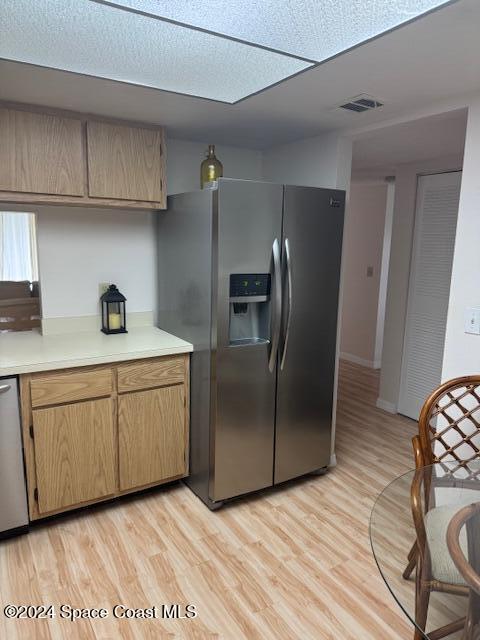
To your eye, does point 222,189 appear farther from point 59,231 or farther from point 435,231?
point 435,231

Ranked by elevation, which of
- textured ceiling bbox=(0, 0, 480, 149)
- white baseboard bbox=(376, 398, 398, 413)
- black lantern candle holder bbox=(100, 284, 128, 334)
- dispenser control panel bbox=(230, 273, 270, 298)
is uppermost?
textured ceiling bbox=(0, 0, 480, 149)

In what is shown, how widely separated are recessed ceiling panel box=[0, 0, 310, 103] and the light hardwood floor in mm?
2175

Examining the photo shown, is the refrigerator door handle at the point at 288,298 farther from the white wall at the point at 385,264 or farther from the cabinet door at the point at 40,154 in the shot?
the white wall at the point at 385,264

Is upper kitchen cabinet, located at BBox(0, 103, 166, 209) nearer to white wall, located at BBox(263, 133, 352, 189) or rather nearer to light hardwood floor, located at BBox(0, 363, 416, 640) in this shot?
white wall, located at BBox(263, 133, 352, 189)

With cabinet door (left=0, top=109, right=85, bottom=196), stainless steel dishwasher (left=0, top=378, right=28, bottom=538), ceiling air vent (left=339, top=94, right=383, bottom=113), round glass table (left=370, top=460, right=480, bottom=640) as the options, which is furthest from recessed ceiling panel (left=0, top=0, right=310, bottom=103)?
round glass table (left=370, top=460, right=480, bottom=640)

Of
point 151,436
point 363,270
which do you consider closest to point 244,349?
point 151,436

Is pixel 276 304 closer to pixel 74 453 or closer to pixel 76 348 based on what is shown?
pixel 76 348

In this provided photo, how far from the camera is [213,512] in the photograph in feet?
8.17

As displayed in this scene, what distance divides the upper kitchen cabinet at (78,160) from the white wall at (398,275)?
218 cm

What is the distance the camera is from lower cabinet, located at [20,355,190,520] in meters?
2.18

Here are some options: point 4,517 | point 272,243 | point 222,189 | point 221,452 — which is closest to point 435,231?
point 272,243

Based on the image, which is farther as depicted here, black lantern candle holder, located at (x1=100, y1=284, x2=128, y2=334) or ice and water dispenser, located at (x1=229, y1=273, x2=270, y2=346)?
black lantern candle holder, located at (x1=100, y1=284, x2=128, y2=334)

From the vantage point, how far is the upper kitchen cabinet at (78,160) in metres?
2.24

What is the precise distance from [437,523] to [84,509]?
6.20 ft
